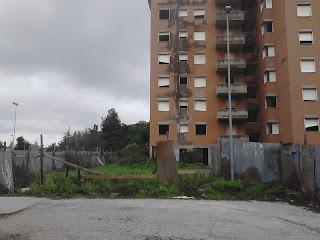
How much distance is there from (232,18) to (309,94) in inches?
503

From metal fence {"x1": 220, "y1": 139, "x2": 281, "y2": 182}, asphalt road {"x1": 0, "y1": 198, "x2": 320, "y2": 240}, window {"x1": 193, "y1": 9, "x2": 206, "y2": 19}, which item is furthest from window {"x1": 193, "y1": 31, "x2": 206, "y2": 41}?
asphalt road {"x1": 0, "y1": 198, "x2": 320, "y2": 240}

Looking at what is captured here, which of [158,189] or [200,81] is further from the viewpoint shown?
[200,81]

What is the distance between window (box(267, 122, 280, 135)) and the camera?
4675cm

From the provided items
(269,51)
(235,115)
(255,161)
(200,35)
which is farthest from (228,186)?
(200,35)

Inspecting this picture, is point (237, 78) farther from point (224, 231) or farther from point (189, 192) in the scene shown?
point (224, 231)

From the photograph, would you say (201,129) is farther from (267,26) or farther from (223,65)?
(267,26)

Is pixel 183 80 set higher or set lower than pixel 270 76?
higher

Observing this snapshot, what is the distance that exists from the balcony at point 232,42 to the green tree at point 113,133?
29637 mm

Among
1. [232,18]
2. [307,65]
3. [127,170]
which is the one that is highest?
[232,18]

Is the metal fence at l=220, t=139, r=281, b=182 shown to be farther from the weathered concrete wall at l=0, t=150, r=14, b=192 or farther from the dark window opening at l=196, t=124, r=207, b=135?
the dark window opening at l=196, t=124, r=207, b=135

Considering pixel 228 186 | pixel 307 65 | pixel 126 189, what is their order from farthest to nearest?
pixel 307 65 < pixel 228 186 < pixel 126 189

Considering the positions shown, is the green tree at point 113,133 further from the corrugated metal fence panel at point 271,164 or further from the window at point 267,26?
the corrugated metal fence panel at point 271,164

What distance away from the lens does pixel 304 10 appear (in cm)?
4591

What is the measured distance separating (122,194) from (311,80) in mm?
33250
